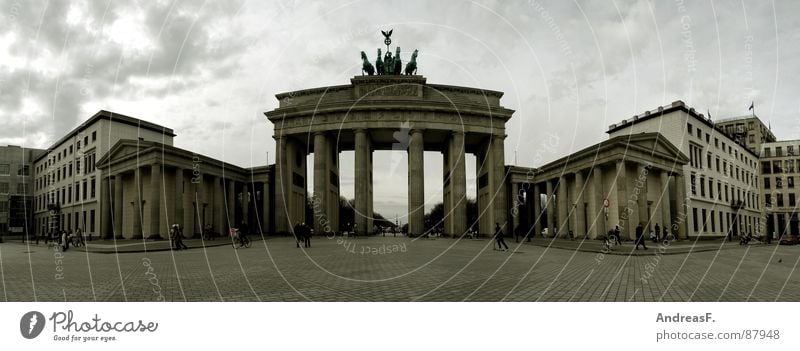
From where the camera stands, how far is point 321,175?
52.0 m

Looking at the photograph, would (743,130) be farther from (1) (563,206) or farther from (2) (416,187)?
(2) (416,187)

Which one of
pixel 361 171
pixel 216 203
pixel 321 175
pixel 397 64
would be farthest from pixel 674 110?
pixel 216 203

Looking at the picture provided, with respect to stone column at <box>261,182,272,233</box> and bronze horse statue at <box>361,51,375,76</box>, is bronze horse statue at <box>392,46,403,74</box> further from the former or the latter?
stone column at <box>261,182,272,233</box>

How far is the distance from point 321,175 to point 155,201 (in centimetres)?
1786

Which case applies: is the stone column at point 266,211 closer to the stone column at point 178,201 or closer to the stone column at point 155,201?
the stone column at point 178,201

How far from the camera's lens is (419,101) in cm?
5106

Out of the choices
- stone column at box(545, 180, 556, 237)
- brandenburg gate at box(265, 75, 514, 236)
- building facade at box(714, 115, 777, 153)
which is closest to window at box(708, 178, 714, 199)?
building facade at box(714, 115, 777, 153)

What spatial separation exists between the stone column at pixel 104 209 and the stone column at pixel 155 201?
13.4 meters

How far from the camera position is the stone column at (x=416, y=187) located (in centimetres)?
4938

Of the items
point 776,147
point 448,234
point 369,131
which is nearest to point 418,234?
point 448,234

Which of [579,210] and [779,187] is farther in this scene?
[579,210]

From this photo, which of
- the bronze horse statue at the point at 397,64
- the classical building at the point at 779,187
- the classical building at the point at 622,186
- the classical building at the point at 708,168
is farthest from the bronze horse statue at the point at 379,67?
the classical building at the point at 779,187
